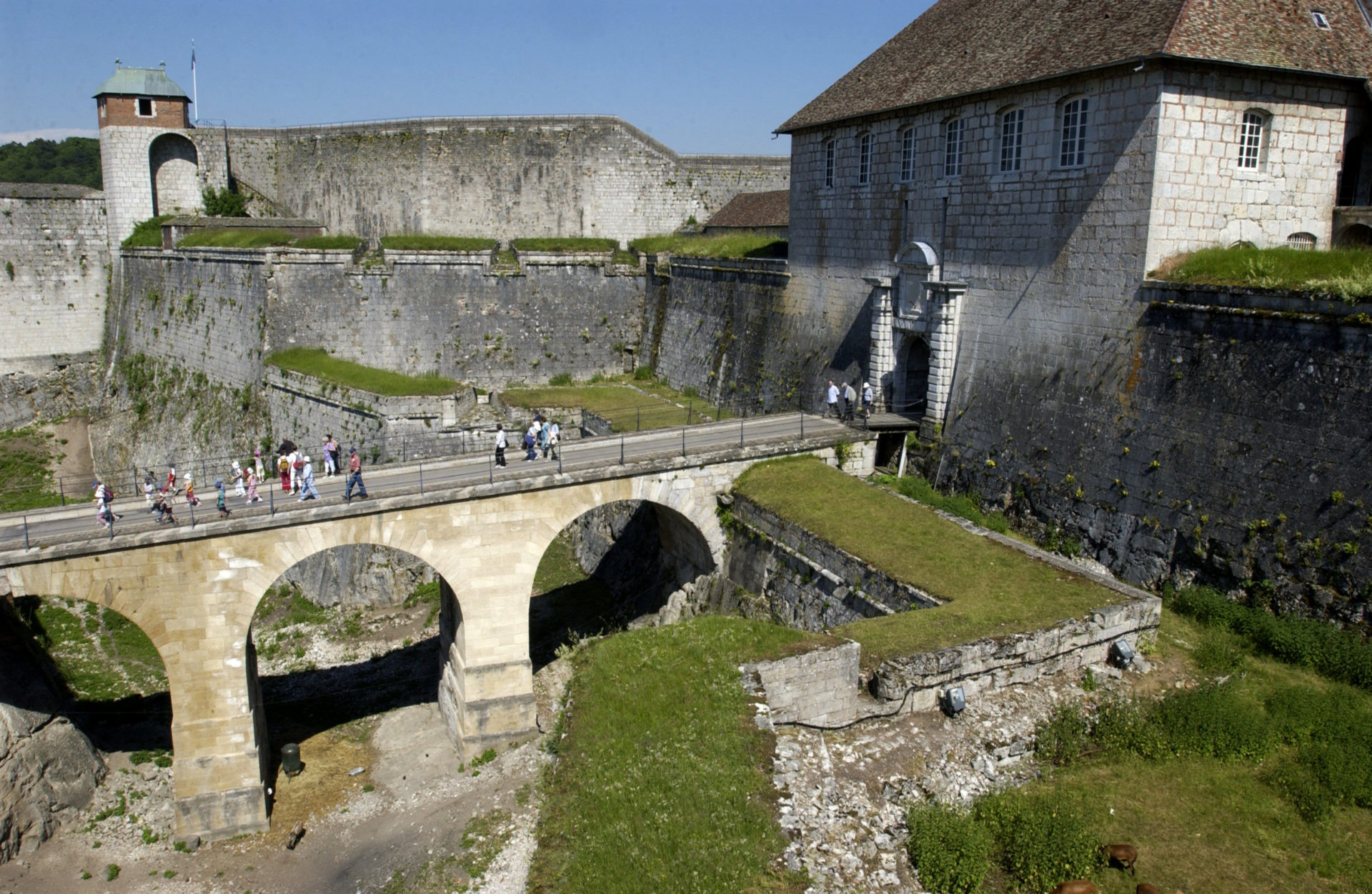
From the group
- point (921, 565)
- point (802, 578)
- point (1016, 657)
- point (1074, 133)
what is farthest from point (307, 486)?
point (1074, 133)

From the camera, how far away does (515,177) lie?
37812 mm

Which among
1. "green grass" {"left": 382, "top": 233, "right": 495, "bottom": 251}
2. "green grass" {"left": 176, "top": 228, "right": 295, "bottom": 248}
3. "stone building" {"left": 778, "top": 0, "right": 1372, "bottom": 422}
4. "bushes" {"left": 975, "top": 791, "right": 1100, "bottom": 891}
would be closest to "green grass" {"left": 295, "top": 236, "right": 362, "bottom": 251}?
"green grass" {"left": 176, "top": 228, "right": 295, "bottom": 248}

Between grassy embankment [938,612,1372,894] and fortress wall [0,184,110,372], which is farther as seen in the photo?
fortress wall [0,184,110,372]

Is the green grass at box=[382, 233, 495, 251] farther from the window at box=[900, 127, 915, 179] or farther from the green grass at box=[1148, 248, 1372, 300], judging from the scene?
the green grass at box=[1148, 248, 1372, 300]

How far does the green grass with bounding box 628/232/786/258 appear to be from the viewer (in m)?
30.0

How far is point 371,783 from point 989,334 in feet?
46.9

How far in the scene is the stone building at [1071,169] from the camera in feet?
53.9

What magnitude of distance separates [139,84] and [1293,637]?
40.2 meters

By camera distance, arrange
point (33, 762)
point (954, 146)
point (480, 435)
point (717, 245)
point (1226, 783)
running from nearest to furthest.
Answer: point (1226, 783), point (33, 762), point (954, 146), point (480, 435), point (717, 245)

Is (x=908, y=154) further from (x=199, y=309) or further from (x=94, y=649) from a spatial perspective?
(x=199, y=309)

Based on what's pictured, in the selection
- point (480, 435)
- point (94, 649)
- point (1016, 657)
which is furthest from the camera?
point (480, 435)

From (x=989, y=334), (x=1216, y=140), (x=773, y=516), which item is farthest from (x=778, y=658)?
(x=1216, y=140)

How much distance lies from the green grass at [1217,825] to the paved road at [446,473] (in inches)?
389

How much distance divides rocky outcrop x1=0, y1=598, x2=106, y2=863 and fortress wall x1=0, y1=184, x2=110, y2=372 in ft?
81.5
